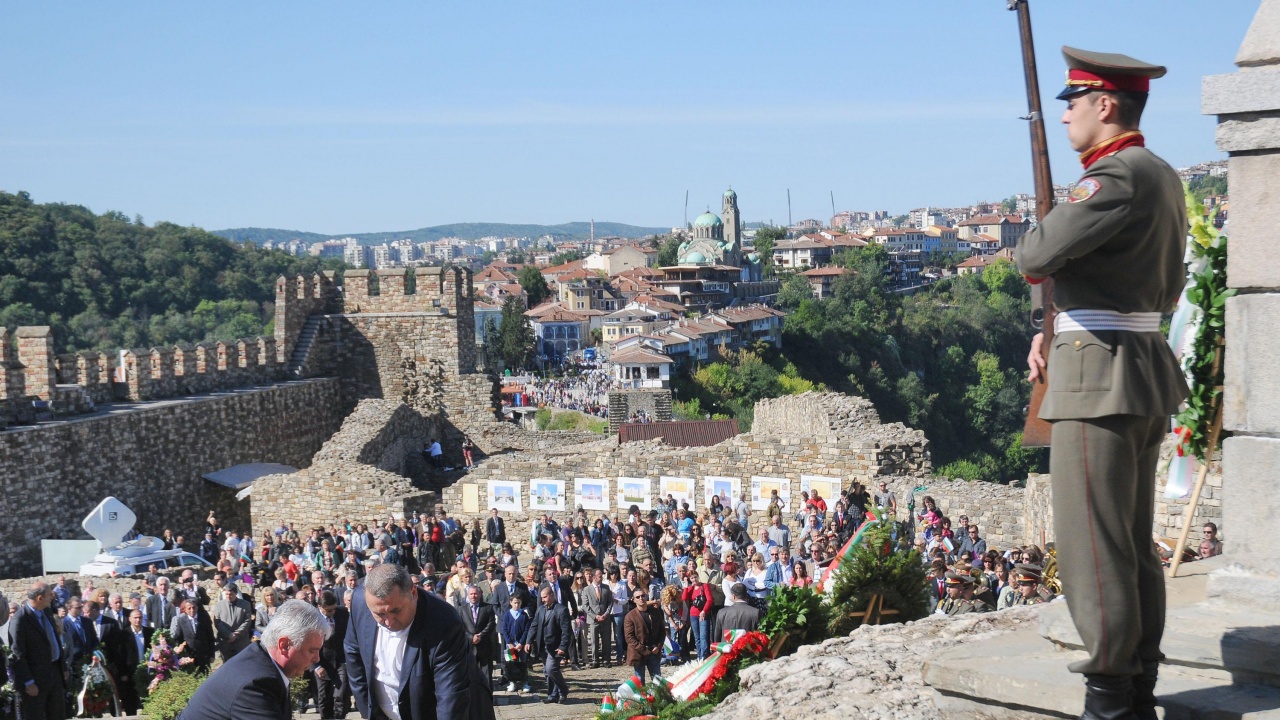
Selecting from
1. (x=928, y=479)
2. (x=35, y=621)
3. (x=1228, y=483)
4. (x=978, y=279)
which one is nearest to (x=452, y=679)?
(x=1228, y=483)

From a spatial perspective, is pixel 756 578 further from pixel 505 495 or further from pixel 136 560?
pixel 136 560

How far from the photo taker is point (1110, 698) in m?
3.27

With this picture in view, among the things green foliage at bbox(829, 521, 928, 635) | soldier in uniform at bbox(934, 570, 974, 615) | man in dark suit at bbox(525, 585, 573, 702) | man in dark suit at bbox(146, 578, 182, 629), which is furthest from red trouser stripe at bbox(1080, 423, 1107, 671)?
man in dark suit at bbox(146, 578, 182, 629)

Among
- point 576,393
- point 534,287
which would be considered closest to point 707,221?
point 534,287

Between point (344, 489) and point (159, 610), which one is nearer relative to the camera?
point (159, 610)

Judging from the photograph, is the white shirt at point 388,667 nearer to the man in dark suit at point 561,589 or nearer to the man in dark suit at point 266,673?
the man in dark suit at point 266,673

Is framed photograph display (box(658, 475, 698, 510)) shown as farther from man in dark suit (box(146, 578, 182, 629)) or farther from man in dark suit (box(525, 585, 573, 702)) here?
man in dark suit (box(146, 578, 182, 629))

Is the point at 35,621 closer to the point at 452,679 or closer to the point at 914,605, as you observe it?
the point at 452,679

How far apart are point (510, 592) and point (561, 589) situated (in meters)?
0.41

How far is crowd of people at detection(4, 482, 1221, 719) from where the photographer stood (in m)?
8.40

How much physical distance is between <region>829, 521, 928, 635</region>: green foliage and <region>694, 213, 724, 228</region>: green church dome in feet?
526

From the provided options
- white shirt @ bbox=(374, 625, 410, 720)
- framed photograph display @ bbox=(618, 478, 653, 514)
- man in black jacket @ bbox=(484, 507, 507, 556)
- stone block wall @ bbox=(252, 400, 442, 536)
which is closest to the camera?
white shirt @ bbox=(374, 625, 410, 720)

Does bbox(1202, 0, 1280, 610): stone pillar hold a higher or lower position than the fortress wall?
higher

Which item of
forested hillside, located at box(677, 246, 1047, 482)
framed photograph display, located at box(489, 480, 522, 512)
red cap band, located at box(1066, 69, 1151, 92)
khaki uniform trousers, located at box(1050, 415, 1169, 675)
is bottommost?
forested hillside, located at box(677, 246, 1047, 482)
